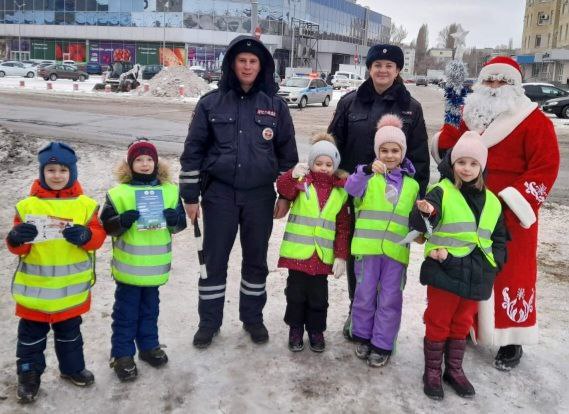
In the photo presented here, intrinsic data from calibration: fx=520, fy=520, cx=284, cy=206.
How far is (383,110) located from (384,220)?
33.0 inches

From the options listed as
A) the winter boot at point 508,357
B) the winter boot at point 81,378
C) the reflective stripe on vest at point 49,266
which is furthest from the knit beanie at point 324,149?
the winter boot at point 81,378

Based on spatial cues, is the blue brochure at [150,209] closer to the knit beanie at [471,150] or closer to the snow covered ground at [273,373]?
the snow covered ground at [273,373]

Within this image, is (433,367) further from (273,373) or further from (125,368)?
(125,368)

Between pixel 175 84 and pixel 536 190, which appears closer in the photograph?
pixel 536 190

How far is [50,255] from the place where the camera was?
115 inches

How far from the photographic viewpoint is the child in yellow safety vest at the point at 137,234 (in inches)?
126

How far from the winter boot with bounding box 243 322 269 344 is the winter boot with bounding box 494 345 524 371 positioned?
1.64 metres

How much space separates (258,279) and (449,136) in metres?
1.77

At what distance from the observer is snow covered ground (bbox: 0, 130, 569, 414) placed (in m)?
3.08

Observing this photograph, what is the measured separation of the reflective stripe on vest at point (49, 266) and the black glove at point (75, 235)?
0.26ft

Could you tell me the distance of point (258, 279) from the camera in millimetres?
3914

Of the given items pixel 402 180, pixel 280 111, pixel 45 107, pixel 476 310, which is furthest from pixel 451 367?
pixel 45 107

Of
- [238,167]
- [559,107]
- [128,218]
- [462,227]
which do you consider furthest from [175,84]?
[462,227]

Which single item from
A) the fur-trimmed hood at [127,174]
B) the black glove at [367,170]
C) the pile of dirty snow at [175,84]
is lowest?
the fur-trimmed hood at [127,174]
